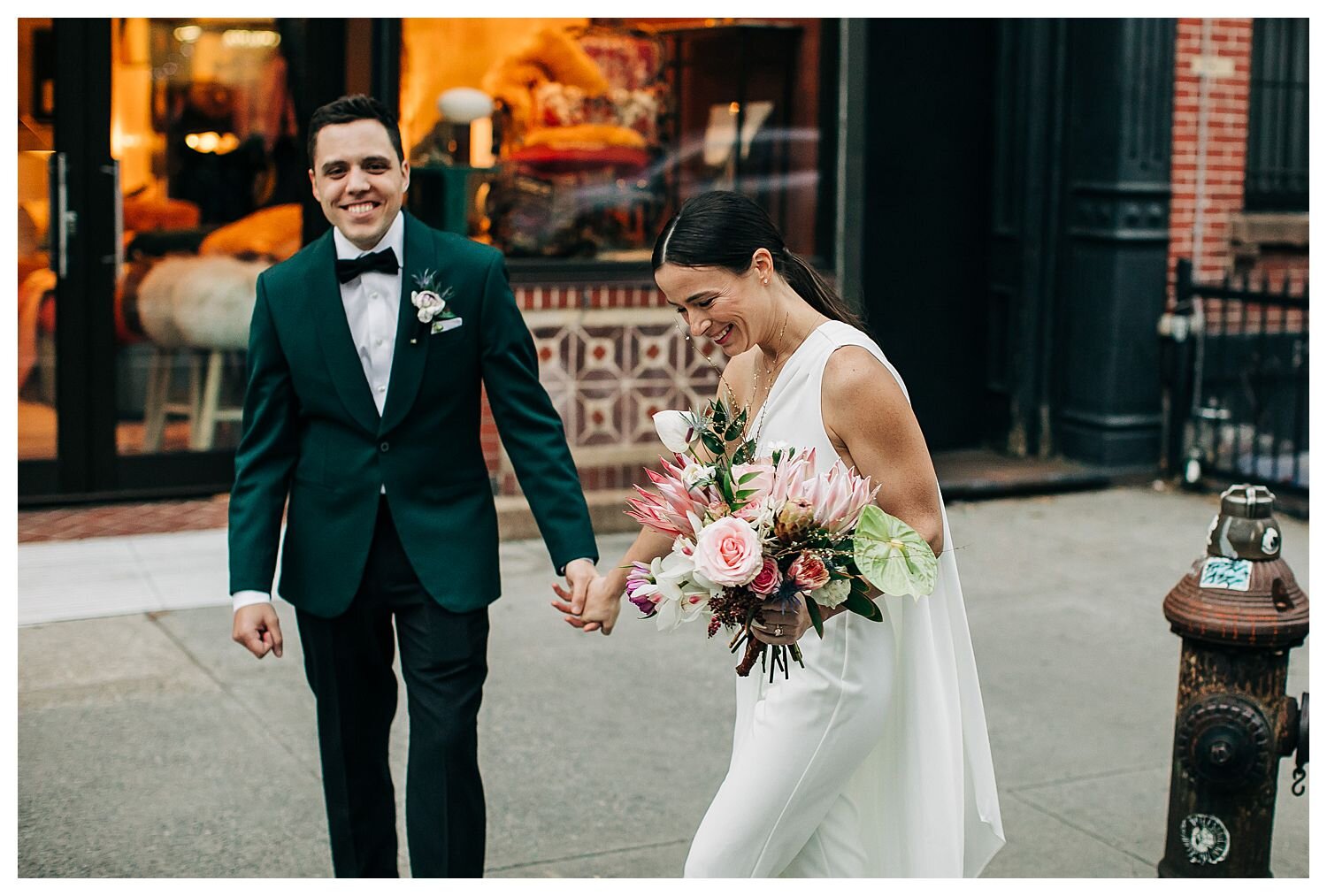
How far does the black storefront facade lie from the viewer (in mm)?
8523

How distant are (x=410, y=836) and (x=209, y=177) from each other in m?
5.55

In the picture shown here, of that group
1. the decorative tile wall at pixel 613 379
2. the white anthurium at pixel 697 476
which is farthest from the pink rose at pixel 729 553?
the decorative tile wall at pixel 613 379

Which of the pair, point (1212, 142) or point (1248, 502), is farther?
point (1212, 142)

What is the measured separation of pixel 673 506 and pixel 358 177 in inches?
45.2

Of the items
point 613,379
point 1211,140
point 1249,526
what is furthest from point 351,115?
point 1211,140

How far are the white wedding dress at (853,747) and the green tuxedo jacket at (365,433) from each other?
816 millimetres

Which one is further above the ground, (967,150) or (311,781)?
(967,150)

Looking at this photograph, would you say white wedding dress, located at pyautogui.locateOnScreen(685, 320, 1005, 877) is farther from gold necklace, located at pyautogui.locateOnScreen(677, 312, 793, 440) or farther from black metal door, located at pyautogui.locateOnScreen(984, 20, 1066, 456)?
black metal door, located at pyautogui.locateOnScreen(984, 20, 1066, 456)

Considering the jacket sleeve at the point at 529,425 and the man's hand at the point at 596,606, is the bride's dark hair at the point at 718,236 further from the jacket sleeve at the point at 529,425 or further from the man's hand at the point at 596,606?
the man's hand at the point at 596,606

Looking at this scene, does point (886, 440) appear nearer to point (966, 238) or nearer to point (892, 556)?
point (892, 556)

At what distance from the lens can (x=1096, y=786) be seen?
5223 mm

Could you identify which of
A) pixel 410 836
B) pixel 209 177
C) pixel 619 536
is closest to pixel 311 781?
pixel 410 836

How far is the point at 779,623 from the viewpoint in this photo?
300cm
